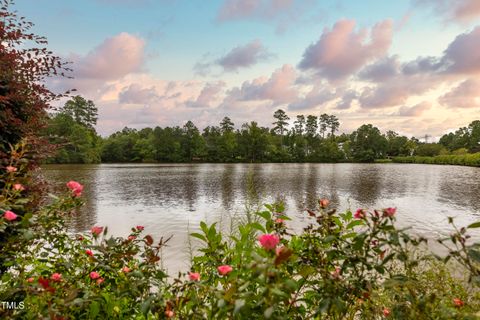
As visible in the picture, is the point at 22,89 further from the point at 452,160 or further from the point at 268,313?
the point at 452,160

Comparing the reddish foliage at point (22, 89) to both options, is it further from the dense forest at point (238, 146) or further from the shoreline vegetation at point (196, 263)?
the dense forest at point (238, 146)

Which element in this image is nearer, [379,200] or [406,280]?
[406,280]

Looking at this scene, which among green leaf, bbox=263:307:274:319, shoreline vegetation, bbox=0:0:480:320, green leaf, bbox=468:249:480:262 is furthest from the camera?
shoreline vegetation, bbox=0:0:480:320

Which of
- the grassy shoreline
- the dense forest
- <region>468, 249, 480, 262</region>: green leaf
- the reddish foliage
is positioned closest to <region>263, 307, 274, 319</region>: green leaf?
<region>468, 249, 480, 262</region>: green leaf

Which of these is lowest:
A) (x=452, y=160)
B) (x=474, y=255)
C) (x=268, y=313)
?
(x=452, y=160)

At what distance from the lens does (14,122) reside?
3.26m

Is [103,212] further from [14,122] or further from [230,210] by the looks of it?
[14,122]

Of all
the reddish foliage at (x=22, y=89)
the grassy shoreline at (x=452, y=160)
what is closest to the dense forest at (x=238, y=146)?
the grassy shoreline at (x=452, y=160)

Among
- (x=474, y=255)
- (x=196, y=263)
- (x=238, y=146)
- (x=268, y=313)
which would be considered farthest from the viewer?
(x=238, y=146)

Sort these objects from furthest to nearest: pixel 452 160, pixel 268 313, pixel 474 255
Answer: pixel 452 160 → pixel 474 255 → pixel 268 313

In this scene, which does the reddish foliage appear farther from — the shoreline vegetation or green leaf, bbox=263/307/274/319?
green leaf, bbox=263/307/274/319

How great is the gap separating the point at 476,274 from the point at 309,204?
1177 cm

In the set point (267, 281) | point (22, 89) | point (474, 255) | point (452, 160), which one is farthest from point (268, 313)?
point (452, 160)

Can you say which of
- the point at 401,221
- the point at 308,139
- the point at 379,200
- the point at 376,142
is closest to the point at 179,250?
the point at 401,221
